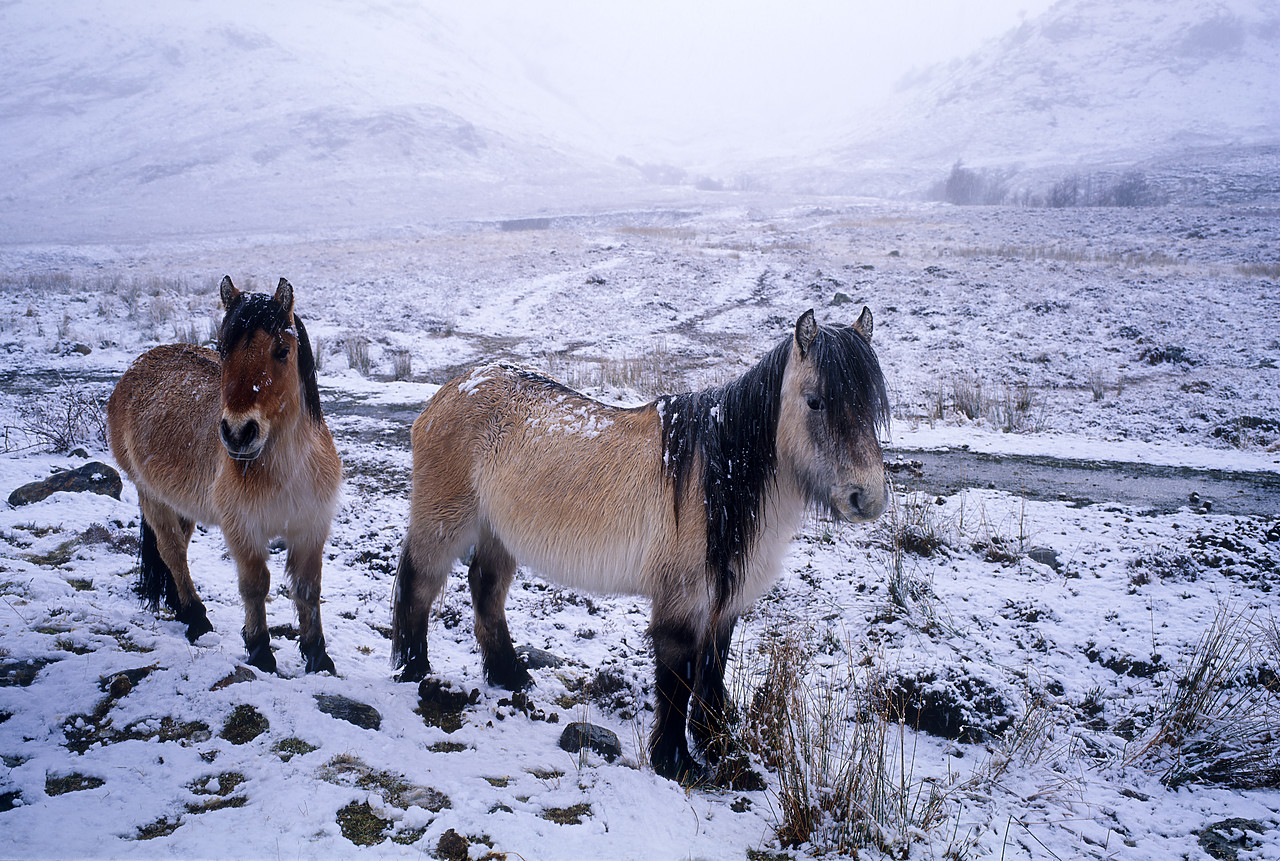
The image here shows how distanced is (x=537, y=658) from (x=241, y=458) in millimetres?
2158

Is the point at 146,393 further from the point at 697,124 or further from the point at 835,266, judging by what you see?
the point at 697,124

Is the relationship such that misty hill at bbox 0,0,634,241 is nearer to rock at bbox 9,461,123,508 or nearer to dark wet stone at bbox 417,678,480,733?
rock at bbox 9,461,123,508

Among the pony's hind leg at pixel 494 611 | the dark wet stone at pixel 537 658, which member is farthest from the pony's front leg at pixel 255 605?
the dark wet stone at pixel 537 658

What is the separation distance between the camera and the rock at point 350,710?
2941 mm

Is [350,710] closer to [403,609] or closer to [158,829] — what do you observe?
[403,609]

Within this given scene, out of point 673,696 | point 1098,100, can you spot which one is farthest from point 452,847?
point 1098,100

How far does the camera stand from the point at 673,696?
2.84m

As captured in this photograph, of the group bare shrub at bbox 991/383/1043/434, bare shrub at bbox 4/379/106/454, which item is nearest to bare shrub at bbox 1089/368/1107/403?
bare shrub at bbox 991/383/1043/434

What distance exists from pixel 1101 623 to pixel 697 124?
202405mm

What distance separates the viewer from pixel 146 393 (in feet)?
13.2

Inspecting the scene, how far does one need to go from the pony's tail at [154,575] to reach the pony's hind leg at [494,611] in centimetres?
208

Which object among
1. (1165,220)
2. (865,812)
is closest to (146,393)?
(865,812)

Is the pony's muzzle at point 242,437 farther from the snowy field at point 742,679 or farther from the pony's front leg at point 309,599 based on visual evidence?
the snowy field at point 742,679

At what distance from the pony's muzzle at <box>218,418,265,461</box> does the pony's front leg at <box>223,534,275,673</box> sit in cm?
83
